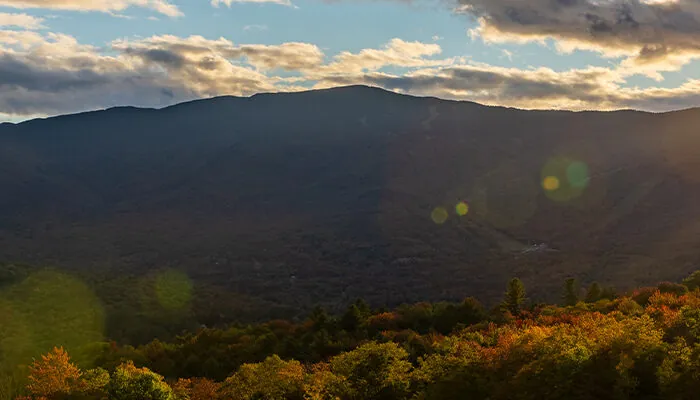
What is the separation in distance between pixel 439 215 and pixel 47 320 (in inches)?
5041

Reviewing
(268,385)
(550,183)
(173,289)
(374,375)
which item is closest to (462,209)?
(550,183)

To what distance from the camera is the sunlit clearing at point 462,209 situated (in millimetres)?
178950

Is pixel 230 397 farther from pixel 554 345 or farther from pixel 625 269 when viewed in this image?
pixel 625 269

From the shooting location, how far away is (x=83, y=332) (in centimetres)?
6481

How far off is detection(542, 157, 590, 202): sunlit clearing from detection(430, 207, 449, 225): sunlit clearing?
3067cm

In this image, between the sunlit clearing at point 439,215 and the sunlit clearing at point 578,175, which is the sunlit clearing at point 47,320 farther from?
the sunlit clearing at point 578,175

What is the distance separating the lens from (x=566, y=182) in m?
186

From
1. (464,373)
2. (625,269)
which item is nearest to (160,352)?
(464,373)

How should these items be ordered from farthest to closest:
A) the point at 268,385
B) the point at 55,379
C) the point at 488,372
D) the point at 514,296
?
the point at 514,296 → the point at 55,379 → the point at 268,385 → the point at 488,372

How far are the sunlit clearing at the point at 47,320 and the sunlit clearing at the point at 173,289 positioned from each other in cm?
1004

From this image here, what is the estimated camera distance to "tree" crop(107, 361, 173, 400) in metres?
20.1

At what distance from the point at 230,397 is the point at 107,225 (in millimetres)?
188225

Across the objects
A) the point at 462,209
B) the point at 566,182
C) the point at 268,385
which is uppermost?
the point at 566,182

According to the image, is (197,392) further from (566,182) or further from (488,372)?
(566,182)
